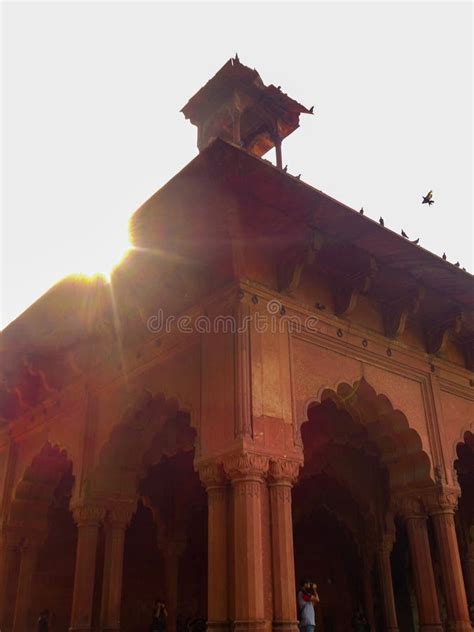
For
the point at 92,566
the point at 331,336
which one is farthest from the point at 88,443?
the point at 331,336

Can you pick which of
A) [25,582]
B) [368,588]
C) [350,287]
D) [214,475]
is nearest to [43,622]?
[25,582]

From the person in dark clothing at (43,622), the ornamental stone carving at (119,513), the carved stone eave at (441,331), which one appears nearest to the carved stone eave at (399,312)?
the carved stone eave at (441,331)

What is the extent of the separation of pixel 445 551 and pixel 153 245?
20.9 feet

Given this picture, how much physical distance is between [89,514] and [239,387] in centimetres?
434

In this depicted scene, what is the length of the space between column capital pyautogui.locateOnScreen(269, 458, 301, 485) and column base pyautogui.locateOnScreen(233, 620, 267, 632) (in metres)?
1.57

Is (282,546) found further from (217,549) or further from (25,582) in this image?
(25,582)

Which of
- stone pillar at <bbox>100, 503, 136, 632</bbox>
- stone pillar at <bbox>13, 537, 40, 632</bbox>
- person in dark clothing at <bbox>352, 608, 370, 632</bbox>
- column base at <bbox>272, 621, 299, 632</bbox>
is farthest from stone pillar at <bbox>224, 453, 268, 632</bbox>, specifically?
person in dark clothing at <bbox>352, 608, 370, 632</bbox>

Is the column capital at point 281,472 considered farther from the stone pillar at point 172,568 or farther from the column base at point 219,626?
the stone pillar at point 172,568

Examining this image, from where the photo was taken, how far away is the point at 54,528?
15.4 metres

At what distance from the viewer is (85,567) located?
1054cm

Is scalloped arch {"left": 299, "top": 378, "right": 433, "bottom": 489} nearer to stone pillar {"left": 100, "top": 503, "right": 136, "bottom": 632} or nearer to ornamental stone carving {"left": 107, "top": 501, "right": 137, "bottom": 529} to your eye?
ornamental stone carving {"left": 107, "top": 501, "right": 137, "bottom": 529}

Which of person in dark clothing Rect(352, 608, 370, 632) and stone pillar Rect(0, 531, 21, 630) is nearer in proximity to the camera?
stone pillar Rect(0, 531, 21, 630)

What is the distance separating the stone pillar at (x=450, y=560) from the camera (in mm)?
9492

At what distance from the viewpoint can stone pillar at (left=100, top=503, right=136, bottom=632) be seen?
34.6 feet
